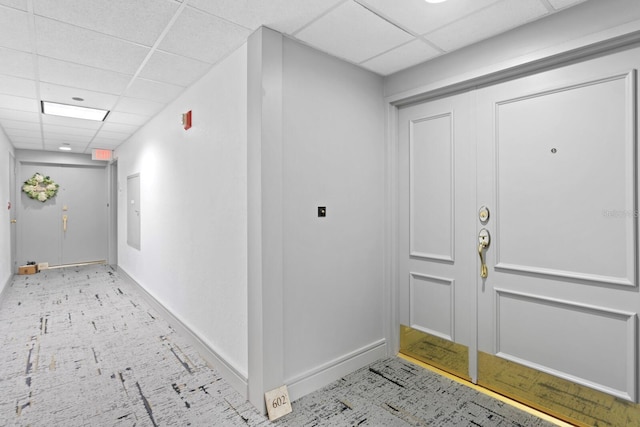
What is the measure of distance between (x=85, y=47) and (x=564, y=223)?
11.3 feet

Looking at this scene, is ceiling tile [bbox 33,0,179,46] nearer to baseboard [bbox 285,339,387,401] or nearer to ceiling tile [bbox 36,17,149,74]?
ceiling tile [bbox 36,17,149,74]

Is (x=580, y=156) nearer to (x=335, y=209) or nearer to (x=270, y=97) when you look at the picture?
(x=335, y=209)

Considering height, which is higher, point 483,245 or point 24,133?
point 24,133

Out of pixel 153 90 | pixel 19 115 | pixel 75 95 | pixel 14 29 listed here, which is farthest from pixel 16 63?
pixel 19 115

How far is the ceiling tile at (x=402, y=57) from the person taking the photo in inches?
95.0

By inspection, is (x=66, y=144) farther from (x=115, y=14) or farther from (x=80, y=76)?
(x=115, y=14)

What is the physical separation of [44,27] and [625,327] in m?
3.90

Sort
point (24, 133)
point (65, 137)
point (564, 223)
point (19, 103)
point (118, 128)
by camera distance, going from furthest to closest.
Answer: point (65, 137) → point (24, 133) → point (118, 128) → point (19, 103) → point (564, 223)

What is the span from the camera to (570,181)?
2.05m

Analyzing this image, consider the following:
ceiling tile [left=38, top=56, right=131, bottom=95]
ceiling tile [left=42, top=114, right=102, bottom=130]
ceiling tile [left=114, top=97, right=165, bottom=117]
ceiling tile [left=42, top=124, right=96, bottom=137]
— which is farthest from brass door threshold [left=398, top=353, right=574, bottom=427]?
ceiling tile [left=42, top=124, right=96, bottom=137]

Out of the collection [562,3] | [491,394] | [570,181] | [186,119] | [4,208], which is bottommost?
[491,394]

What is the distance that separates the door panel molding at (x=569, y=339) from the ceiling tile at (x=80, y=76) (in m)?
3.60

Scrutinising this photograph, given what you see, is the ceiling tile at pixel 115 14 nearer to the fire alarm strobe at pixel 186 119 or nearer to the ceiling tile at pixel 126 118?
the fire alarm strobe at pixel 186 119

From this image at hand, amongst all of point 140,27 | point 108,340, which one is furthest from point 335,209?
point 108,340
